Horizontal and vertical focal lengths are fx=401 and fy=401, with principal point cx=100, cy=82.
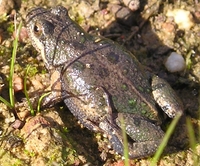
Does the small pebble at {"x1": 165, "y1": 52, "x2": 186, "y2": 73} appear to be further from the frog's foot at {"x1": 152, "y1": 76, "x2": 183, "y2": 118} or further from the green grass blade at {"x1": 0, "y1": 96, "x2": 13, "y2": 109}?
the green grass blade at {"x1": 0, "y1": 96, "x2": 13, "y2": 109}

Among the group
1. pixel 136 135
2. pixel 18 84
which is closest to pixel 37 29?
pixel 18 84

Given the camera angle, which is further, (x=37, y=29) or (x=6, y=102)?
Answer: (x=37, y=29)

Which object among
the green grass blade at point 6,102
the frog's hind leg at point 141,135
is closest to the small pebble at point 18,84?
the green grass blade at point 6,102

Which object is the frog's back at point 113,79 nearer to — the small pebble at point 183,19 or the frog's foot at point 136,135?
the frog's foot at point 136,135

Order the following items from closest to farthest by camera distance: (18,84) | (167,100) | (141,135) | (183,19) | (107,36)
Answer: (141,135)
(167,100)
(18,84)
(107,36)
(183,19)

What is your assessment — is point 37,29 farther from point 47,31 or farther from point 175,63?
point 175,63

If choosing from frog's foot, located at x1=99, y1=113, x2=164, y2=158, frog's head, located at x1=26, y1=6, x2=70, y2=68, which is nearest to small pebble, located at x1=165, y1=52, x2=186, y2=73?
frog's foot, located at x1=99, y1=113, x2=164, y2=158

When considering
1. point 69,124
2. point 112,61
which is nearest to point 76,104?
point 69,124
